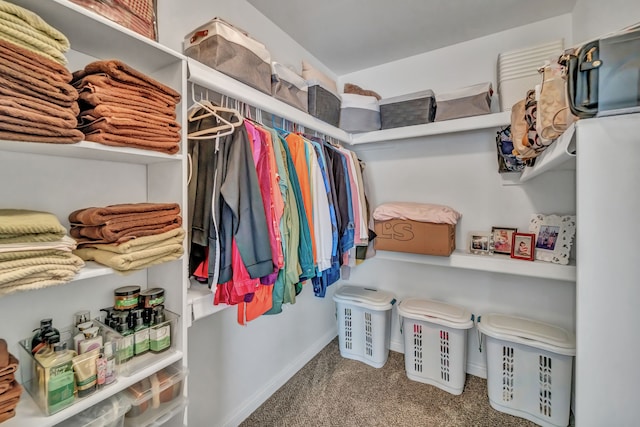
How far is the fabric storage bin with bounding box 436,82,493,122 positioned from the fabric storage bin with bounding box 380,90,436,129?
0.24 ft

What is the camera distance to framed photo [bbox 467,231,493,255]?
6.69ft

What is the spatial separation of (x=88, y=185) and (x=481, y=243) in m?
2.34

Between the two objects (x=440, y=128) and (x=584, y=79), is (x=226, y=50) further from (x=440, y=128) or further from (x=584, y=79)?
(x=440, y=128)

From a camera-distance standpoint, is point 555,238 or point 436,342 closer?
point 555,238

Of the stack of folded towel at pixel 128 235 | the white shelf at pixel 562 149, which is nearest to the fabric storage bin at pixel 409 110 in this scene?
the white shelf at pixel 562 149

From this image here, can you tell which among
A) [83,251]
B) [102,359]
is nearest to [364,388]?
[102,359]

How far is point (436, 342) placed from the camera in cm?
200

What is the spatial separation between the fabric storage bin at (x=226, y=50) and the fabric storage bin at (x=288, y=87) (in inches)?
6.4

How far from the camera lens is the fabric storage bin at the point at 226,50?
1.21m

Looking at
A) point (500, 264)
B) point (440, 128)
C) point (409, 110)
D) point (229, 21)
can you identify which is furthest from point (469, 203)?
point (229, 21)

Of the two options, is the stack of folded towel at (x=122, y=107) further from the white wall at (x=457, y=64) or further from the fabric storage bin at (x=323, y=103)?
the white wall at (x=457, y=64)

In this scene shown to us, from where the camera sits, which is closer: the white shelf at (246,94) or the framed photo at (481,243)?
the white shelf at (246,94)

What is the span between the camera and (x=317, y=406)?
5.93ft

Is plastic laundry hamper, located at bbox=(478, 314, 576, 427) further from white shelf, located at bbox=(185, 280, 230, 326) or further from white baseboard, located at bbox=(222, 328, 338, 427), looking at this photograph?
white shelf, located at bbox=(185, 280, 230, 326)
